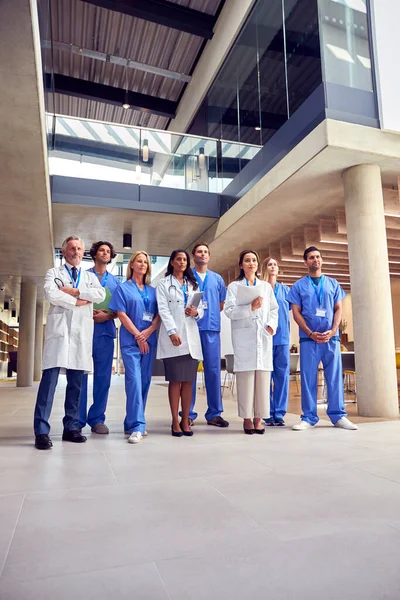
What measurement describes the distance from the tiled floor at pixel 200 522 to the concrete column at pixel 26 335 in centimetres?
1012

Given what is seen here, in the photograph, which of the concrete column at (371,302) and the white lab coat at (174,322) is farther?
the concrete column at (371,302)

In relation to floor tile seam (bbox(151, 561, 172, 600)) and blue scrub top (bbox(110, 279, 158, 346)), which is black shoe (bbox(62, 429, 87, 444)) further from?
floor tile seam (bbox(151, 561, 172, 600))

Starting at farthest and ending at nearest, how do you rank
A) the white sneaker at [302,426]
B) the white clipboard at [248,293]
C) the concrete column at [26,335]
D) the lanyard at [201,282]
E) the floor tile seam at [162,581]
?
the concrete column at [26,335]
the lanyard at [201,282]
the white sneaker at [302,426]
the white clipboard at [248,293]
the floor tile seam at [162,581]

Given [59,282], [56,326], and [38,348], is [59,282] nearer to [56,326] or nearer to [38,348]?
[56,326]

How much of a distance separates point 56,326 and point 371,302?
328 centimetres

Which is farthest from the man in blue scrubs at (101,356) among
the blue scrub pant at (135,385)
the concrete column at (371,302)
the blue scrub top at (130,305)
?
the concrete column at (371,302)

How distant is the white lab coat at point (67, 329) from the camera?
315cm

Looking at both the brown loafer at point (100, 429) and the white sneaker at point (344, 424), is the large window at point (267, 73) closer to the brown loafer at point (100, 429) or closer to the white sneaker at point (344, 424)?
the white sneaker at point (344, 424)

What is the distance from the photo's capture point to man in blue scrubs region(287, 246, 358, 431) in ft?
12.7

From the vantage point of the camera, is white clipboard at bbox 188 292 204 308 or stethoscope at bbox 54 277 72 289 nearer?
stethoscope at bbox 54 277 72 289

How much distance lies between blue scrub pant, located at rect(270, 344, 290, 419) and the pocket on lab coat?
80.5 inches

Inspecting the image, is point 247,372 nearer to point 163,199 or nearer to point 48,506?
point 48,506

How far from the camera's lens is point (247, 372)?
11.8 ft

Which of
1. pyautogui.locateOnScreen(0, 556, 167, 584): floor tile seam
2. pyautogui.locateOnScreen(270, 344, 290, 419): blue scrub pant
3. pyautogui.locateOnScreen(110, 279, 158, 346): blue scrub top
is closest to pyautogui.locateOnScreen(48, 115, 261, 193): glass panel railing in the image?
pyautogui.locateOnScreen(270, 344, 290, 419): blue scrub pant
